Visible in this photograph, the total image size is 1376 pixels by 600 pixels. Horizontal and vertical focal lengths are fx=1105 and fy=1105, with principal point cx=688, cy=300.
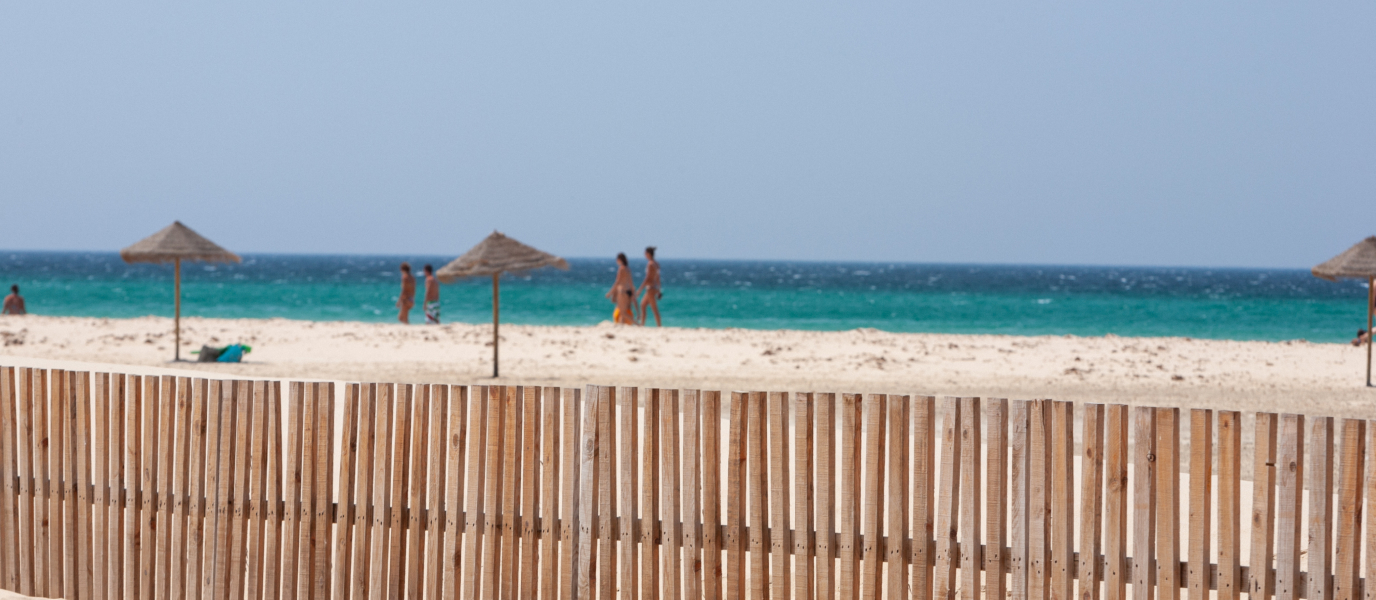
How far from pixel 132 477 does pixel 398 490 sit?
1.19m

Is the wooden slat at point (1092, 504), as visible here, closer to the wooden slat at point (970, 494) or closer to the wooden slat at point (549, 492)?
the wooden slat at point (970, 494)

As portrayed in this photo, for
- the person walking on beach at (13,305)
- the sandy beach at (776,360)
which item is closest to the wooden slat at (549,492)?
the sandy beach at (776,360)

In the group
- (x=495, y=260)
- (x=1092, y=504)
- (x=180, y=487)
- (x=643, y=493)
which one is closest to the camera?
(x=1092, y=504)

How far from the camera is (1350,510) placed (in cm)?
319

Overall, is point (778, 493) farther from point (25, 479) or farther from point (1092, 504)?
point (25, 479)

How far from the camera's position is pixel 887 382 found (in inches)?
514

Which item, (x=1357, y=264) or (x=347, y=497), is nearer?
(x=347, y=497)

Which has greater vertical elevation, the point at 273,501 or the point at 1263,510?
the point at 1263,510

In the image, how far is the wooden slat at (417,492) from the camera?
399 cm

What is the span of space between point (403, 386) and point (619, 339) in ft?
43.4

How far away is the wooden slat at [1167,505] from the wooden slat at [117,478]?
3722 millimetres

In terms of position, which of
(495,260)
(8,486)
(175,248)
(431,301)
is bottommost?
(8,486)

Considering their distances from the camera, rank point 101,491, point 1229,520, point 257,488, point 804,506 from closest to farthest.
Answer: point 1229,520 < point 804,506 < point 257,488 < point 101,491

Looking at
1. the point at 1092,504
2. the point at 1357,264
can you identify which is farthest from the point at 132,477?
the point at 1357,264
